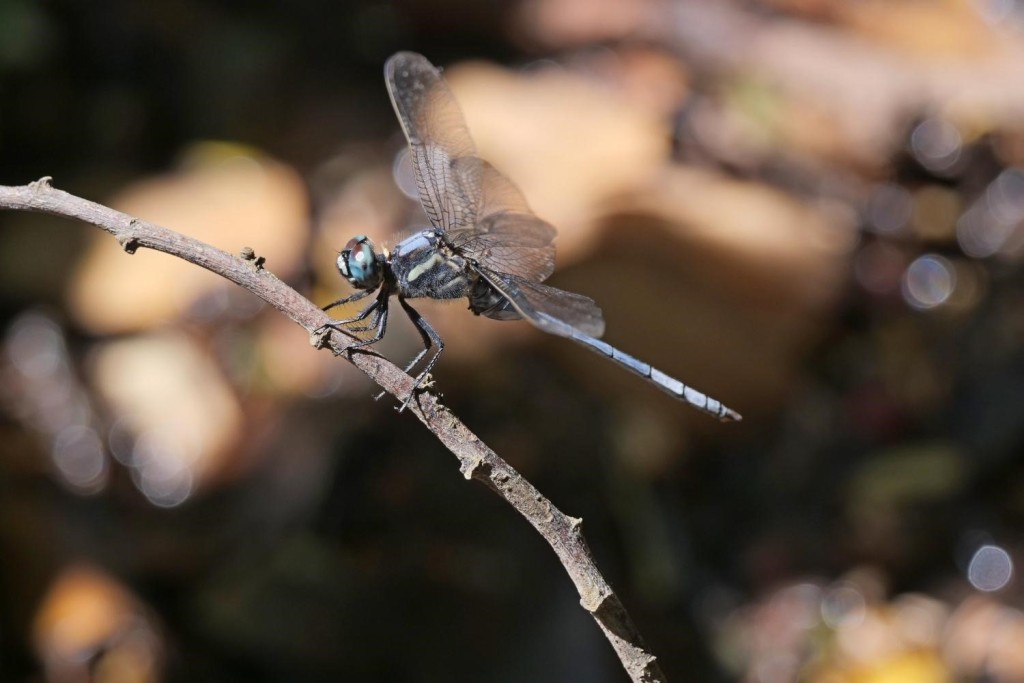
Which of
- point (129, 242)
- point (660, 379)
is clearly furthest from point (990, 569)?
point (129, 242)

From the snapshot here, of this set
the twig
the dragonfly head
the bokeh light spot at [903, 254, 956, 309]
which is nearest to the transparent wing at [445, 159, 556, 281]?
the dragonfly head

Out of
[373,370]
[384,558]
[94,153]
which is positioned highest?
[94,153]

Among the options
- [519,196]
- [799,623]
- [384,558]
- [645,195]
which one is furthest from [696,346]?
[519,196]

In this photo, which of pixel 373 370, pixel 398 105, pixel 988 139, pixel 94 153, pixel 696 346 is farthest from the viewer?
pixel 94 153

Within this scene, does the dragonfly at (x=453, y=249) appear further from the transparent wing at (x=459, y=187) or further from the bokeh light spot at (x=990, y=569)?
the bokeh light spot at (x=990, y=569)

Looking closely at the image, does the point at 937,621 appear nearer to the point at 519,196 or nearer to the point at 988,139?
the point at 988,139

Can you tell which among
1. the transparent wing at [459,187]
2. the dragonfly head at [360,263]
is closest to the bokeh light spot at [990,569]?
the transparent wing at [459,187]

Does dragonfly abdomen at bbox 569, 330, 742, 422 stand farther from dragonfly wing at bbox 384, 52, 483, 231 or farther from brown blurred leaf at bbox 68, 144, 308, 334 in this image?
brown blurred leaf at bbox 68, 144, 308, 334
